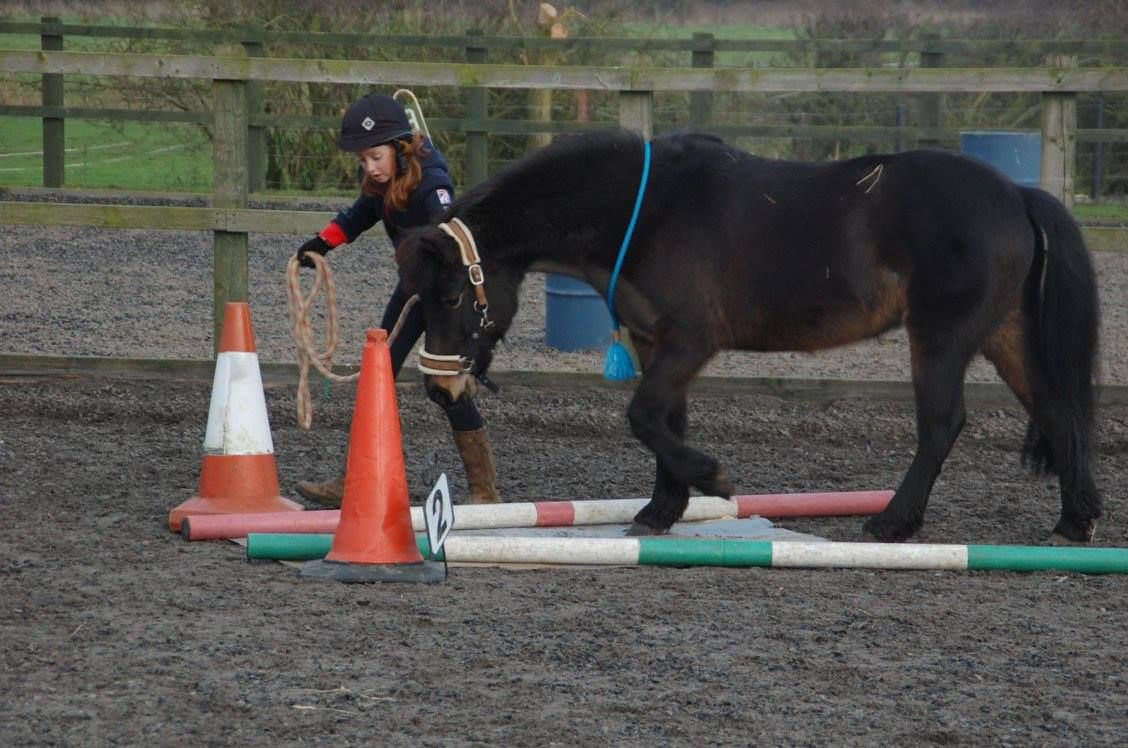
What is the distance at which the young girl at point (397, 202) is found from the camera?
4.83 meters

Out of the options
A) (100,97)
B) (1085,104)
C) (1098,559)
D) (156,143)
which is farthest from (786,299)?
(156,143)

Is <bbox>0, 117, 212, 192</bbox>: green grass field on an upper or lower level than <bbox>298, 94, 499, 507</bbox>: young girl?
upper

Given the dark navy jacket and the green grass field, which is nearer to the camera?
the dark navy jacket

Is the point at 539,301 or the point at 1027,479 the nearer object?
the point at 1027,479

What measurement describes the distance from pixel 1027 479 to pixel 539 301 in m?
4.68

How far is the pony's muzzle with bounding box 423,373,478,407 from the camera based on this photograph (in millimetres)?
4641

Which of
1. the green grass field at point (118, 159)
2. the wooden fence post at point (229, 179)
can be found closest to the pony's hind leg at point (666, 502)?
the wooden fence post at point (229, 179)

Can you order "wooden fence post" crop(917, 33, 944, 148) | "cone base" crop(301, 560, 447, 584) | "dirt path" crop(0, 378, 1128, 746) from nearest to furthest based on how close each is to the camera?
"dirt path" crop(0, 378, 1128, 746), "cone base" crop(301, 560, 447, 584), "wooden fence post" crop(917, 33, 944, 148)

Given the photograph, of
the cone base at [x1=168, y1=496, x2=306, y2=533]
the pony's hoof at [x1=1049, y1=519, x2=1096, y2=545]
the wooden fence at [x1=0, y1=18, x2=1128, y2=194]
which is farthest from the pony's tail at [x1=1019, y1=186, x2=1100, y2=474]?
the wooden fence at [x1=0, y1=18, x2=1128, y2=194]

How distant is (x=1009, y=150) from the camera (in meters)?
10.3

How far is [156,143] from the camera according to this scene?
1769 cm

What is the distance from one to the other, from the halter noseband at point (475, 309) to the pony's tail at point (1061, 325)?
1901 millimetres

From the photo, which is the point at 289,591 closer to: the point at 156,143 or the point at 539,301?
the point at 539,301

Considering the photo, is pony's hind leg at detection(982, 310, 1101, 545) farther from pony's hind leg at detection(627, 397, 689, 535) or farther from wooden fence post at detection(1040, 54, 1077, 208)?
wooden fence post at detection(1040, 54, 1077, 208)
